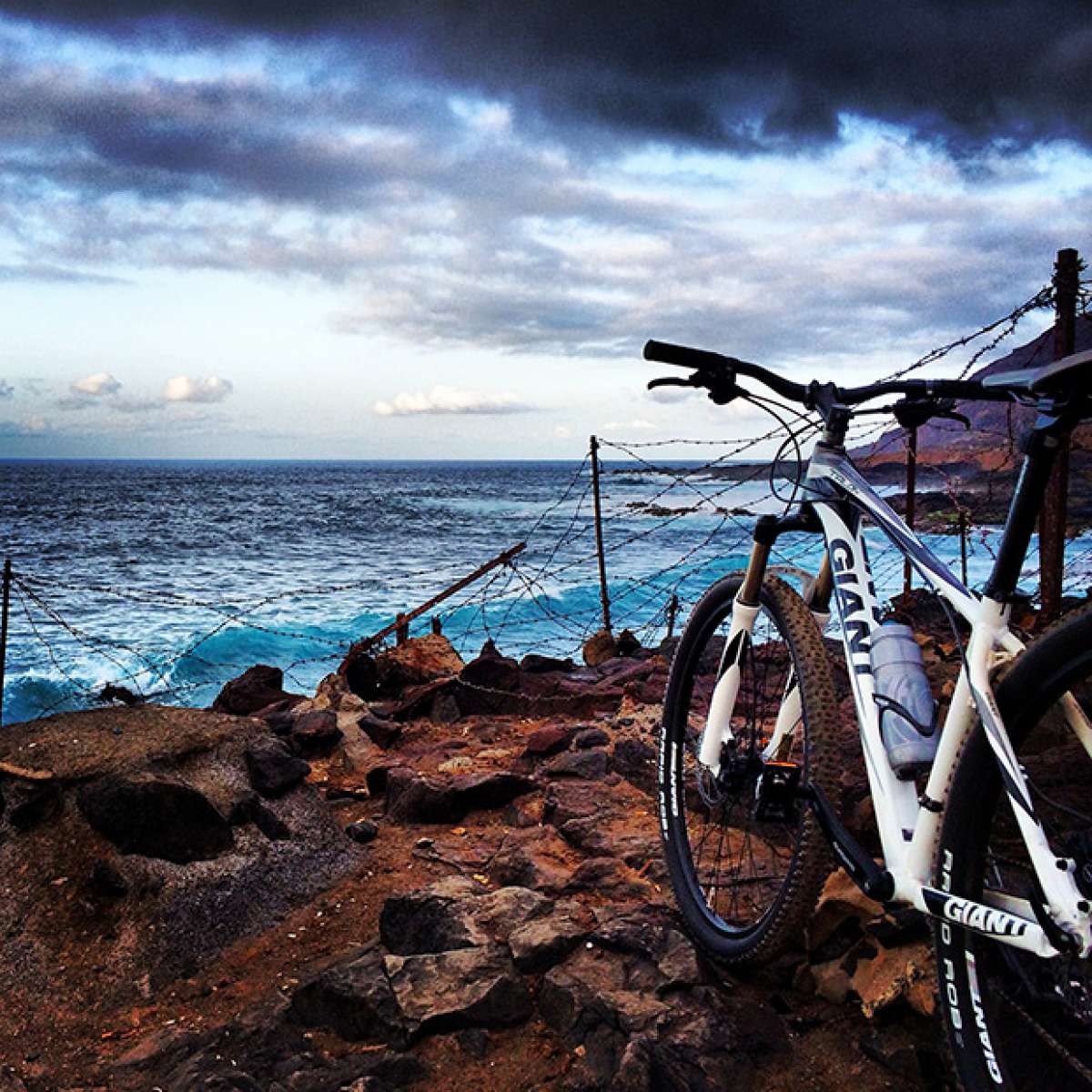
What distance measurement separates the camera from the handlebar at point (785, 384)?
9.43ft

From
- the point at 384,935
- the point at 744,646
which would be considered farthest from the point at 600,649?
the point at 744,646

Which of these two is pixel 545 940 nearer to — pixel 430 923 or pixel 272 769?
pixel 430 923

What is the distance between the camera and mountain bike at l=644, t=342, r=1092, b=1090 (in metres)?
1.99

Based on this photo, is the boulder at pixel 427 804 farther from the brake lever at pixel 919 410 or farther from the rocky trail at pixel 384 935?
the brake lever at pixel 919 410

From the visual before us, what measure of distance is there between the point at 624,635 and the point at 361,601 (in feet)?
51.8

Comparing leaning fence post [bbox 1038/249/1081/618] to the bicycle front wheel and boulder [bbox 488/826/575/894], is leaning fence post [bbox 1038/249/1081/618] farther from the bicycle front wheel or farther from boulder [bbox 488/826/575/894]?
boulder [bbox 488/826/575/894]

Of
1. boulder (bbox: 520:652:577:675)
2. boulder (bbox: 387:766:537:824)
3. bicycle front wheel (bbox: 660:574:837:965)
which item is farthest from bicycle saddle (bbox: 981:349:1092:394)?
boulder (bbox: 520:652:577:675)

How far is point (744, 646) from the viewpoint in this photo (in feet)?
11.4

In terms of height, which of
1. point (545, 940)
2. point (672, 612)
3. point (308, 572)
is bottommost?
point (308, 572)

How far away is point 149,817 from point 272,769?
2.64 feet

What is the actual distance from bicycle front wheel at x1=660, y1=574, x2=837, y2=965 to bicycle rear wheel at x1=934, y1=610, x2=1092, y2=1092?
0.56 m

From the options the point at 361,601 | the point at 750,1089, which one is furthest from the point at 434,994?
the point at 361,601

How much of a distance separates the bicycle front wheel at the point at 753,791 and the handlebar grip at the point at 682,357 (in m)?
0.76

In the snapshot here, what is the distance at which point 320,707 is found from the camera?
7.71 metres
